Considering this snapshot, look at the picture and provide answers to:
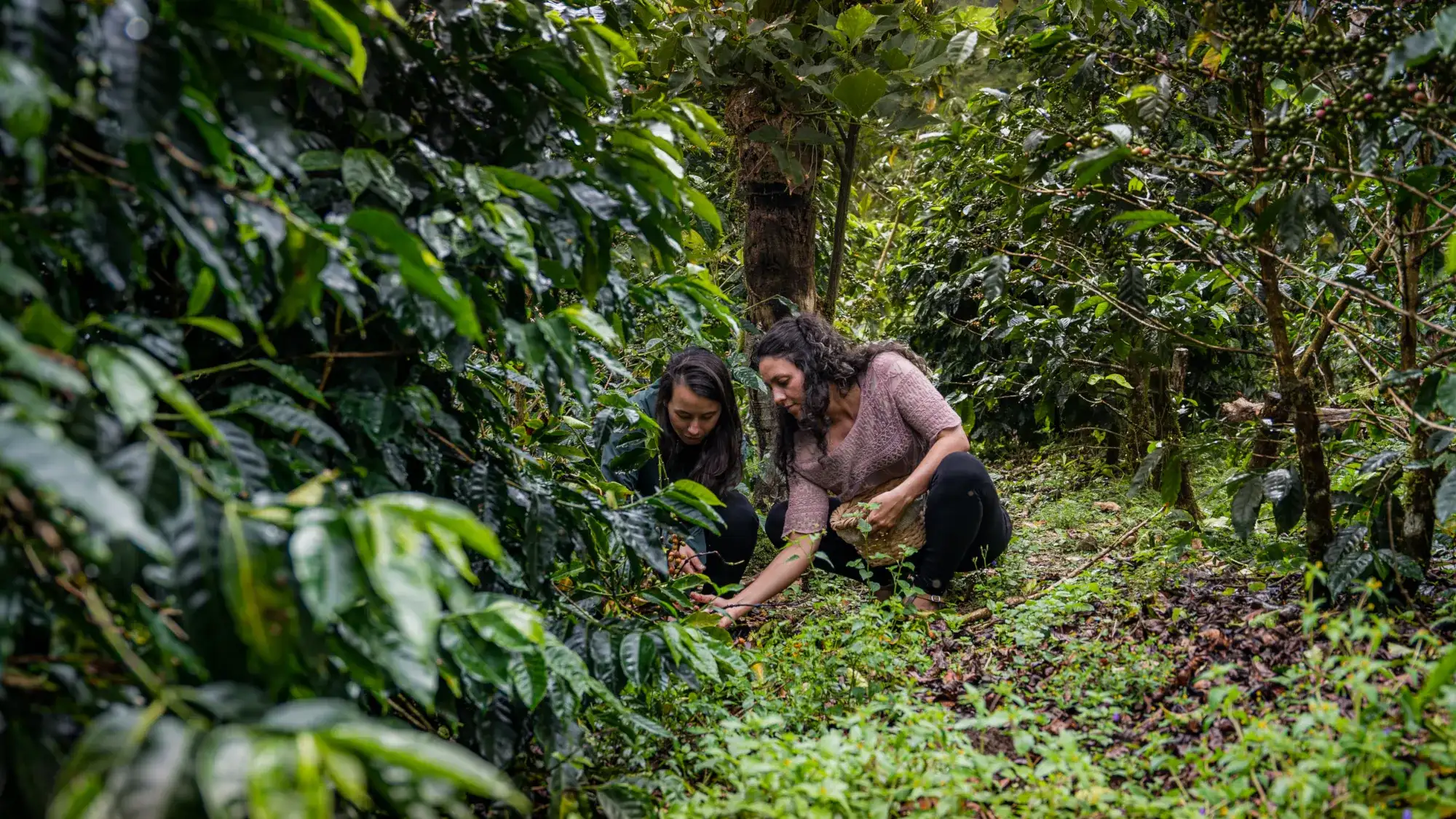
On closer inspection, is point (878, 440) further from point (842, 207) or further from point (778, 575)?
point (842, 207)

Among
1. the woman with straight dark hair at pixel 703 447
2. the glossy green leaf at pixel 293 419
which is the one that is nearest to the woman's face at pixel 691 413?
the woman with straight dark hair at pixel 703 447

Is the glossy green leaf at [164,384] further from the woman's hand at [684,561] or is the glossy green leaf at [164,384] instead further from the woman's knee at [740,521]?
the woman's knee at [740,521]

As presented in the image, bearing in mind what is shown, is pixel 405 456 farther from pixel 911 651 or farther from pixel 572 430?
pixel 911 651

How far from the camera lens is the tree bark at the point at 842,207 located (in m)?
3.97

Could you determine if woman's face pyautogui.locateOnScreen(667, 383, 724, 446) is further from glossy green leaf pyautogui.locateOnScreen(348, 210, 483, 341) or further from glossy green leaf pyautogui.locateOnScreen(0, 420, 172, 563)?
glossy green leaf pyautogui.locateOnScreen(0, 420, 172, 563)

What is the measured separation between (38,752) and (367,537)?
1.34 feet

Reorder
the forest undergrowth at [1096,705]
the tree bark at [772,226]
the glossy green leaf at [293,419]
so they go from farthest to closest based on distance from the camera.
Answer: the tree bark at [772,226] → the forest undergrowth at [1096,705] → the glossy green leaf at [293,419]

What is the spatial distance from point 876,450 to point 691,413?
0.66 metres

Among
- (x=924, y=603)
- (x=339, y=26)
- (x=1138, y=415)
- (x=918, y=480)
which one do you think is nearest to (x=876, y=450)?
(x=918, y=480)

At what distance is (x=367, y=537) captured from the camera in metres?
0.83

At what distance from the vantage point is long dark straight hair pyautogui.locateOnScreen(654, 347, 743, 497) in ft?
10.3

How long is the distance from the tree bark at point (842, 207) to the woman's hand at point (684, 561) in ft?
5.36

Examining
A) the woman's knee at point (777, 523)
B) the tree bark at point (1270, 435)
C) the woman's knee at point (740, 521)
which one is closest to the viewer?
the tree bark at point (1270, 435)

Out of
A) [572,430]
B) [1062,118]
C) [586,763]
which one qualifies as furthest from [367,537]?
Answer: [1062,118]
